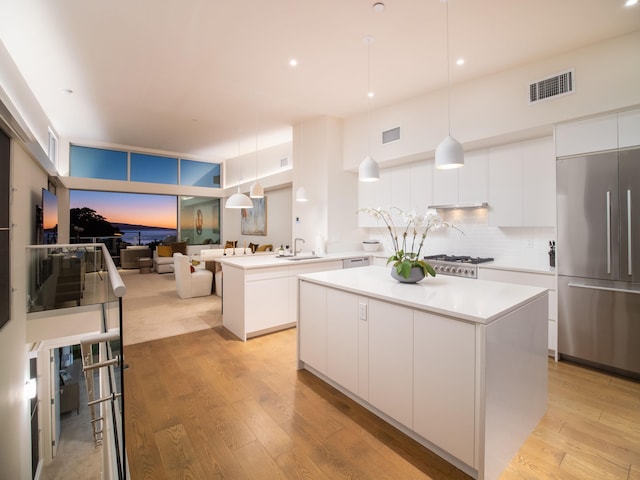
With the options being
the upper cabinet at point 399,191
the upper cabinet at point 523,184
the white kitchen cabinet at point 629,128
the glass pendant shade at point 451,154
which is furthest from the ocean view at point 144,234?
the white kitchen cabinet at point 629,128

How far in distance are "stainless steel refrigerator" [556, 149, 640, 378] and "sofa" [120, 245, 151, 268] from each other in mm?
10342

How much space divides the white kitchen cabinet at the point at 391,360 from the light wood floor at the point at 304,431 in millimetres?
197

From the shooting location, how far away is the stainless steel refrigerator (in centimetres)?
261

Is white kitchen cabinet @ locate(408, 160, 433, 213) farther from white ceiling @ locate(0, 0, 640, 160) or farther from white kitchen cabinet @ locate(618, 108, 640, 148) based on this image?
white kitchen cabinet @ locate(618, 108, 640, 148)

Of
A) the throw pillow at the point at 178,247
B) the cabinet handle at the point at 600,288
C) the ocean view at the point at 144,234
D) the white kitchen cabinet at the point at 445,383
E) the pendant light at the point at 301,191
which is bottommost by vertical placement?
the white kitchen cabinet at the point at 445,383

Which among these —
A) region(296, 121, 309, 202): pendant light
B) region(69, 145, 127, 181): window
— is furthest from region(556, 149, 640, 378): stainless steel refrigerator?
region(69, 145, 127, 181): window

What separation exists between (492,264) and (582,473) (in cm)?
212

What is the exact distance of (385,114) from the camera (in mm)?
4602

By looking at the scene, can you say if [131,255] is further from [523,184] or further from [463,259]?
[523,184]

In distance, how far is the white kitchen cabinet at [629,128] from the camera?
8.55ft

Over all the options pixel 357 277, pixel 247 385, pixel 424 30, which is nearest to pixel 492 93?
pixel 424 30

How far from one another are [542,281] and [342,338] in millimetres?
2306

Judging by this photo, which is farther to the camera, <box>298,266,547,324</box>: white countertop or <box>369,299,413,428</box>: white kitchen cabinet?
<box>369,299,413,428</box>: white kitchen cabinet

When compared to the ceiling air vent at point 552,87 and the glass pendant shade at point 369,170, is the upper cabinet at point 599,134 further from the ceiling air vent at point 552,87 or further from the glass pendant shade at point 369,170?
the glass pendant shade at point 369,170
